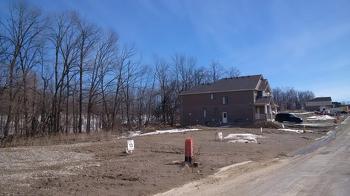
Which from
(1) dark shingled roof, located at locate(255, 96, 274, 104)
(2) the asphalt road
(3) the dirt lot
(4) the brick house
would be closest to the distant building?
(4) the brick house

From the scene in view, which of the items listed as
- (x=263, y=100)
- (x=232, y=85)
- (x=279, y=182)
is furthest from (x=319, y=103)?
(x=279, y=182)

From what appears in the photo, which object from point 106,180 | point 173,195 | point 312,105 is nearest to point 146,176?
point 106,180

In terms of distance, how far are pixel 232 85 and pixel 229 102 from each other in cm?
334

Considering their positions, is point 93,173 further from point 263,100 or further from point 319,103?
point 319,103

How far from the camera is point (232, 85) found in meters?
74.9

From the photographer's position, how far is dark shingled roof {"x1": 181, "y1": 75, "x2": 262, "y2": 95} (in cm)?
7231

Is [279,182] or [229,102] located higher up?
[229,102]

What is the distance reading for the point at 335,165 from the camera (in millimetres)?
17750

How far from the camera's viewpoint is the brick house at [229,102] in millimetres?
71062

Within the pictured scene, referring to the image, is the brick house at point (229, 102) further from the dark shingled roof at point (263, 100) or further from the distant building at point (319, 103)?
the distant building at point (319, 103)

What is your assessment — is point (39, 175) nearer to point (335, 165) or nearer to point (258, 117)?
point (335, 165)

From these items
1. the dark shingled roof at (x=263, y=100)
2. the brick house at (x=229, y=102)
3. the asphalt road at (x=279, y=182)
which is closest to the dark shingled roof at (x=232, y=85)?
the brick house at (x=229, y=102)

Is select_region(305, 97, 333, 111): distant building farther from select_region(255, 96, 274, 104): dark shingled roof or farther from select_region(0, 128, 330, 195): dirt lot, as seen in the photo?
select_region(0, 128, 330, 195): dirt lot

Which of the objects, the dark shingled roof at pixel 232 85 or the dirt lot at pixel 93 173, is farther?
the dark shingled roof at pixel 232 85
